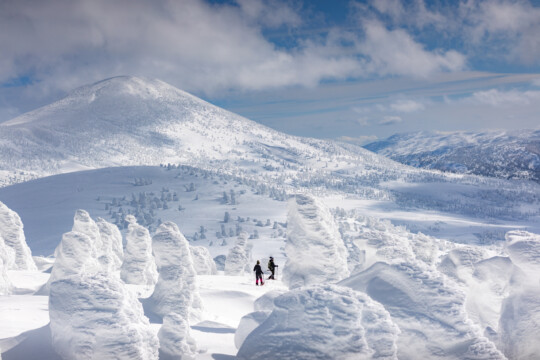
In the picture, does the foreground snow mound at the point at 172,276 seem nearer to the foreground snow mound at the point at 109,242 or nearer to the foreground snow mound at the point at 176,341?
the foreground snow mound at the point at 176,341

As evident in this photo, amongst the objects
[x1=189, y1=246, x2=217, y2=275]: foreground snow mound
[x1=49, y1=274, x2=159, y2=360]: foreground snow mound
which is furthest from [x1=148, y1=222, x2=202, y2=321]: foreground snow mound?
[x1=189, y1=246, x2=217, y2=275]: foreground snow mound

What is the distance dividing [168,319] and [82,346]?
3963mm

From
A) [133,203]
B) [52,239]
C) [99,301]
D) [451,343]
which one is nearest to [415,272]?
[451,343]

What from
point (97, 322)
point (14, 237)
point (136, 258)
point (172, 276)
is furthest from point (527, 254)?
point (14, 237)

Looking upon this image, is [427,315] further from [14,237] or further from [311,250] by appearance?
[14,237]

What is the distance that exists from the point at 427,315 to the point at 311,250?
1229 centimetres

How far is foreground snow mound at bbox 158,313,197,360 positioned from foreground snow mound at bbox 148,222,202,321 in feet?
18.1

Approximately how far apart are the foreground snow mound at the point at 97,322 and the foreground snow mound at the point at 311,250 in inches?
560

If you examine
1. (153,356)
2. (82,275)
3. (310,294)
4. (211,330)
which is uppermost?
(82,275)

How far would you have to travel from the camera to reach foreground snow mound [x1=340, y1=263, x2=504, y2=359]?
13.3 m

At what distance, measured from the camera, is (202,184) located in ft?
623

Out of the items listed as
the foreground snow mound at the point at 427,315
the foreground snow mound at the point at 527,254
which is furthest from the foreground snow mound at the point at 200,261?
the foreground snow mound at the point at 527,254

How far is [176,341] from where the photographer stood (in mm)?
15000

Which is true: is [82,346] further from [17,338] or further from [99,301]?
[17,338]
